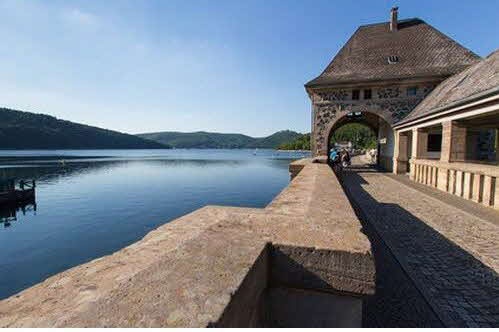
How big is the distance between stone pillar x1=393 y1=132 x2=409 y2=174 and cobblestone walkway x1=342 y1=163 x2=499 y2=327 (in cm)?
1048

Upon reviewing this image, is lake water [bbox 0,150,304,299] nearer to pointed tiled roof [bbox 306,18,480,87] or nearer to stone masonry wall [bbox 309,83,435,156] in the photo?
stone masonry wall [bbox 309,83,435,156]

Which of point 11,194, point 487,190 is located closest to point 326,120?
point 487,190

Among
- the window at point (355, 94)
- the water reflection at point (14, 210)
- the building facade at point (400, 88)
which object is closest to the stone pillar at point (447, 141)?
the building facade at point (400, 88)

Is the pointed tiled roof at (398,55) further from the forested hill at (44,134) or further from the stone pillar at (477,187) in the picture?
the forested hill at (44,134)

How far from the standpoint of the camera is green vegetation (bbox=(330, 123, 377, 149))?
3081 inches

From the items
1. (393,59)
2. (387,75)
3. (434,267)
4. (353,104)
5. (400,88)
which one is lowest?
(434,267)

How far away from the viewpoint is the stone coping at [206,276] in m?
1.05

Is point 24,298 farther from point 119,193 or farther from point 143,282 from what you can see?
point 119,193

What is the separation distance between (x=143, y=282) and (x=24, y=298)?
83cm

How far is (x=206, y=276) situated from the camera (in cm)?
133

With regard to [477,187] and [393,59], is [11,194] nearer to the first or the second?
[477,187]

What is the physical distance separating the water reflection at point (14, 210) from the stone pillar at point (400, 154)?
27.3m

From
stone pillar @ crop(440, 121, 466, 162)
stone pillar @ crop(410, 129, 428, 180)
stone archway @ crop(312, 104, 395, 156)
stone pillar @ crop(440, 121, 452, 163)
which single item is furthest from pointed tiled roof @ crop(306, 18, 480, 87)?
stone pillar @ crop(440, 121, 466, 162)

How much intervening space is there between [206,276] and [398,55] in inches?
886
